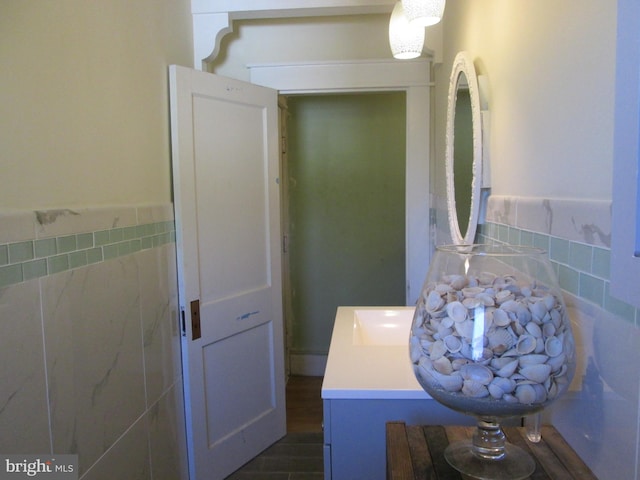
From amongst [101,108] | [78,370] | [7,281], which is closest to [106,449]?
[78,370]

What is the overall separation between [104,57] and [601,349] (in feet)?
4.70

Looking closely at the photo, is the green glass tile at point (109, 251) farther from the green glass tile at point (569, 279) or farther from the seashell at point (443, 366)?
the green glass tile at point (569, 279)

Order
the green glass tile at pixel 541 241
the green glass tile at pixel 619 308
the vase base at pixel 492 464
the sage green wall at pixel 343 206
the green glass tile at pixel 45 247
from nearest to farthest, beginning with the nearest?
the green glass tile at pixel 619 308, the vase base at pixel 492 464, the green glass tile at pixel 541 241, the green glass tile at pixel 45 247, the sage green wall at pixel 343 206

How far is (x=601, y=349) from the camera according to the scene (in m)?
0.72

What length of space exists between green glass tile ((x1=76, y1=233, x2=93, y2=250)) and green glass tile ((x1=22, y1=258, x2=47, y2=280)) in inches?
5.8

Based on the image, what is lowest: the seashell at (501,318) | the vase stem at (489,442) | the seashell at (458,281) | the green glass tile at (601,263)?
the vase stem at (489,442)

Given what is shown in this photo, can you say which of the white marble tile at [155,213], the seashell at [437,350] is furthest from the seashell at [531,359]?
the white marble tile at [155,213]

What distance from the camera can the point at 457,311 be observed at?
0.69m

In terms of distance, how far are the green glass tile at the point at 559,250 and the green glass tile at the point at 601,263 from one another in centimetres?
10

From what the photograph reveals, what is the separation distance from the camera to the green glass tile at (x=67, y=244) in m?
1.13

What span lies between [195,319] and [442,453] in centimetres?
131

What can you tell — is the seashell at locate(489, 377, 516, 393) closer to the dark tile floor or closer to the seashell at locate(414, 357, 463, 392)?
the seashell at locate(414, 357, 463, 392)

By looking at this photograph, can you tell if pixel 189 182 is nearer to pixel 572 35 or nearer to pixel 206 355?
pixel 206 355

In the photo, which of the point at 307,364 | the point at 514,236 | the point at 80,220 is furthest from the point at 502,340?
the point at 307,364
